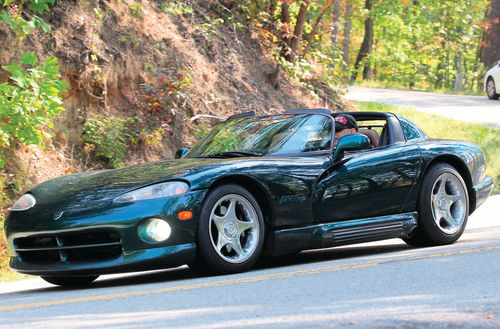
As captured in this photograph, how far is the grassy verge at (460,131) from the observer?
16.7 metres

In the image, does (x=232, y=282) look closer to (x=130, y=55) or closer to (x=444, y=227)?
(x=444, y=227)

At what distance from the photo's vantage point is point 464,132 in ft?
62.7

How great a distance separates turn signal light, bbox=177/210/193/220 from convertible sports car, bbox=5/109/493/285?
0.01 m

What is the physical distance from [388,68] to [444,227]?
47.3 meters

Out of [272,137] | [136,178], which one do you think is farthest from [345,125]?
[136,178]

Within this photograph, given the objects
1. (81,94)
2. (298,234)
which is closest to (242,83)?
(81,94)

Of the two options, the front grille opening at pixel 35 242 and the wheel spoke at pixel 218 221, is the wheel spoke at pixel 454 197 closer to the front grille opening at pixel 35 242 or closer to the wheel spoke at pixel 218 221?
the wheel spoke at pixel 218 221

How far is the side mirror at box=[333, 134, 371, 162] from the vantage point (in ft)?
22.6

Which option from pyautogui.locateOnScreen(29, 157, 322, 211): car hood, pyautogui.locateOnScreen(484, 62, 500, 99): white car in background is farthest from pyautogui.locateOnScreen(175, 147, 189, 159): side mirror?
pyautogui.locateOnScreen(484, 62, 500, 99): white car in background

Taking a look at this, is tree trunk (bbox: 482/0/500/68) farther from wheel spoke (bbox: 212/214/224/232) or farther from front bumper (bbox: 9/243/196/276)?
front bumper (bbox: 9/243/196/276)

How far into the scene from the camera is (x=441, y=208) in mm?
Answer: 7816

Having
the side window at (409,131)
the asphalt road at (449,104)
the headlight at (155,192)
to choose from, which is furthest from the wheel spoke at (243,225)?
the asphalt road at (449,104)

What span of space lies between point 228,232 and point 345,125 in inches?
92.1

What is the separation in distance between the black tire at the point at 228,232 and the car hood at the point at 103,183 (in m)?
0.36
